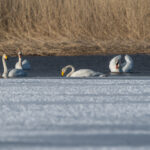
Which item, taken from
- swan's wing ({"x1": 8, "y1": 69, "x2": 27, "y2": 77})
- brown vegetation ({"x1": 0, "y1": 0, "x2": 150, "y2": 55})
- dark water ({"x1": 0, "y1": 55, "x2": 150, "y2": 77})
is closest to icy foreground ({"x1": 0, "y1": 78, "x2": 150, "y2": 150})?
swan's wing ({"x1": 8, "y1": 69, "x2": 27, "y2": 77})

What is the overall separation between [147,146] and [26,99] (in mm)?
2844

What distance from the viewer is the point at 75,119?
195 inches

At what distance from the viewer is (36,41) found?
68.7 feet

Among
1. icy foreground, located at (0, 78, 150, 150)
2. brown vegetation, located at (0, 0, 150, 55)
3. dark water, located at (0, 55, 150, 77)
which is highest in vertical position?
brown vegetation, located at (0, 0, 150, 55)

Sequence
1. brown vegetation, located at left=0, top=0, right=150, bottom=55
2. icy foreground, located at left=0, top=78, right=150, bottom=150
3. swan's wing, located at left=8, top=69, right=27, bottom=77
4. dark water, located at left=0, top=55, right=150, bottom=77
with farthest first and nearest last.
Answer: brown vegetation, located at left=0, top=0, right=150, bottom=55 → dark water, located at left=0, top=55, right=150, bottom=77 → swan's wing, located at left=8, top=69, right=27, bottom=77 → icy foreground, located at left=0, top=78, right=150, bottom=150

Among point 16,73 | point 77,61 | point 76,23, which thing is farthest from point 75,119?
point 76,23

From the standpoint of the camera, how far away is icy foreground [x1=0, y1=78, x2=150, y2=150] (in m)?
3.99

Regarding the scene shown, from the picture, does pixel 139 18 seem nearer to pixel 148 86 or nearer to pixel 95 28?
pixel 95 28

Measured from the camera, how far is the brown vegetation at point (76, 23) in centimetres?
2139

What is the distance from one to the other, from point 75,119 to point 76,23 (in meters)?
18.2

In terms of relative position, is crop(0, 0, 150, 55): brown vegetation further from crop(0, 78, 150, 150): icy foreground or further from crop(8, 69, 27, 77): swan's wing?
crop(0, 78, 150, 150): icy foreground

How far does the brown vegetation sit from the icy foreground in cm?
1354

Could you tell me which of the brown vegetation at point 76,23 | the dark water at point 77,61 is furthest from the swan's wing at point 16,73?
the brown vegetation at point 76,23

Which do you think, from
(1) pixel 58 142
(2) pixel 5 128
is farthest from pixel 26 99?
(1) pixel 58 142
